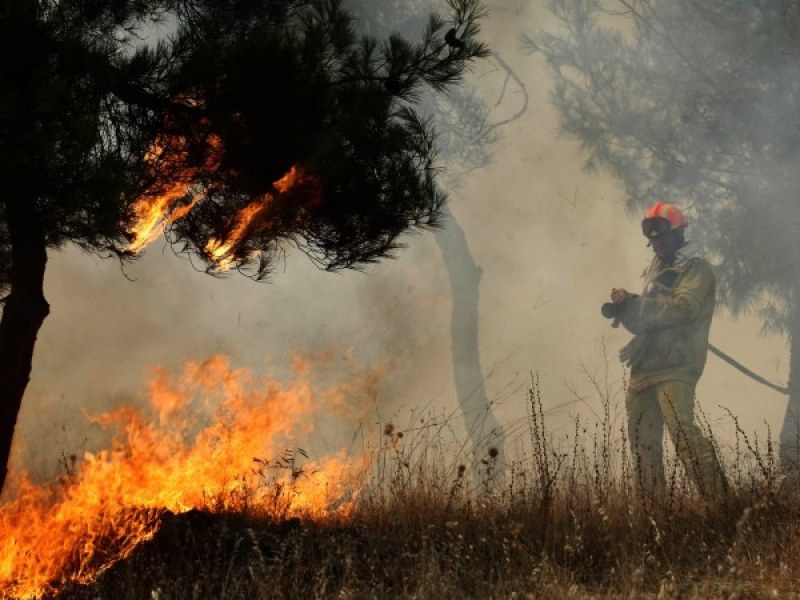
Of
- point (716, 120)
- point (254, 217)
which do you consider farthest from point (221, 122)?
point (716, 120)

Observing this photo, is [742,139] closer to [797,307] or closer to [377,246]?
[797,307]

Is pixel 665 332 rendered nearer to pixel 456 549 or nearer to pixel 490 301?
pixel 456 549

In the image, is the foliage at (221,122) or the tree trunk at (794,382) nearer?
the foliage at (221,122)

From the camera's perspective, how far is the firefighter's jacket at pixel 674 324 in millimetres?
6520

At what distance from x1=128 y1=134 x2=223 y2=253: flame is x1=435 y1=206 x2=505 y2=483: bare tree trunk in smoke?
893 cm

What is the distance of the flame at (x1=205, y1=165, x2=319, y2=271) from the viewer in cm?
426

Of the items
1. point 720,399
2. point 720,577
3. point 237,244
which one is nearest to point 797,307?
point 720,399

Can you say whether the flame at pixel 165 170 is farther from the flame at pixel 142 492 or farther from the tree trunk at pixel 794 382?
the tree trunk at pixel 794 382

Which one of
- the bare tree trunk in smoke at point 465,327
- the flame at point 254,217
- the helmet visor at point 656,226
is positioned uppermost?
the bare tree trunk in smoke at point 465,327

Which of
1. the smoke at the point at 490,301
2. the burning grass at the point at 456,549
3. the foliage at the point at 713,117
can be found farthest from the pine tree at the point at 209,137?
the smoke at the point at 490,301

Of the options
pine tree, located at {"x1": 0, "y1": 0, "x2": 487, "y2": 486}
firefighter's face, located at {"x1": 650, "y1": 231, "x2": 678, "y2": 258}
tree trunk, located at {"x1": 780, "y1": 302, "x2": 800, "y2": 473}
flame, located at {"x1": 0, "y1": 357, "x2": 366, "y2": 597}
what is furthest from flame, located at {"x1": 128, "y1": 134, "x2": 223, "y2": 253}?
tree trunk, located at {"x1": 780, "y1": 302, "x2": 800, "y2": 473}

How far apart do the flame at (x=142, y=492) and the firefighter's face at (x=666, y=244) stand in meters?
2.84

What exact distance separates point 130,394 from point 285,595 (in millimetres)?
8438

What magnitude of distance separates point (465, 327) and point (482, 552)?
9.28 meters
